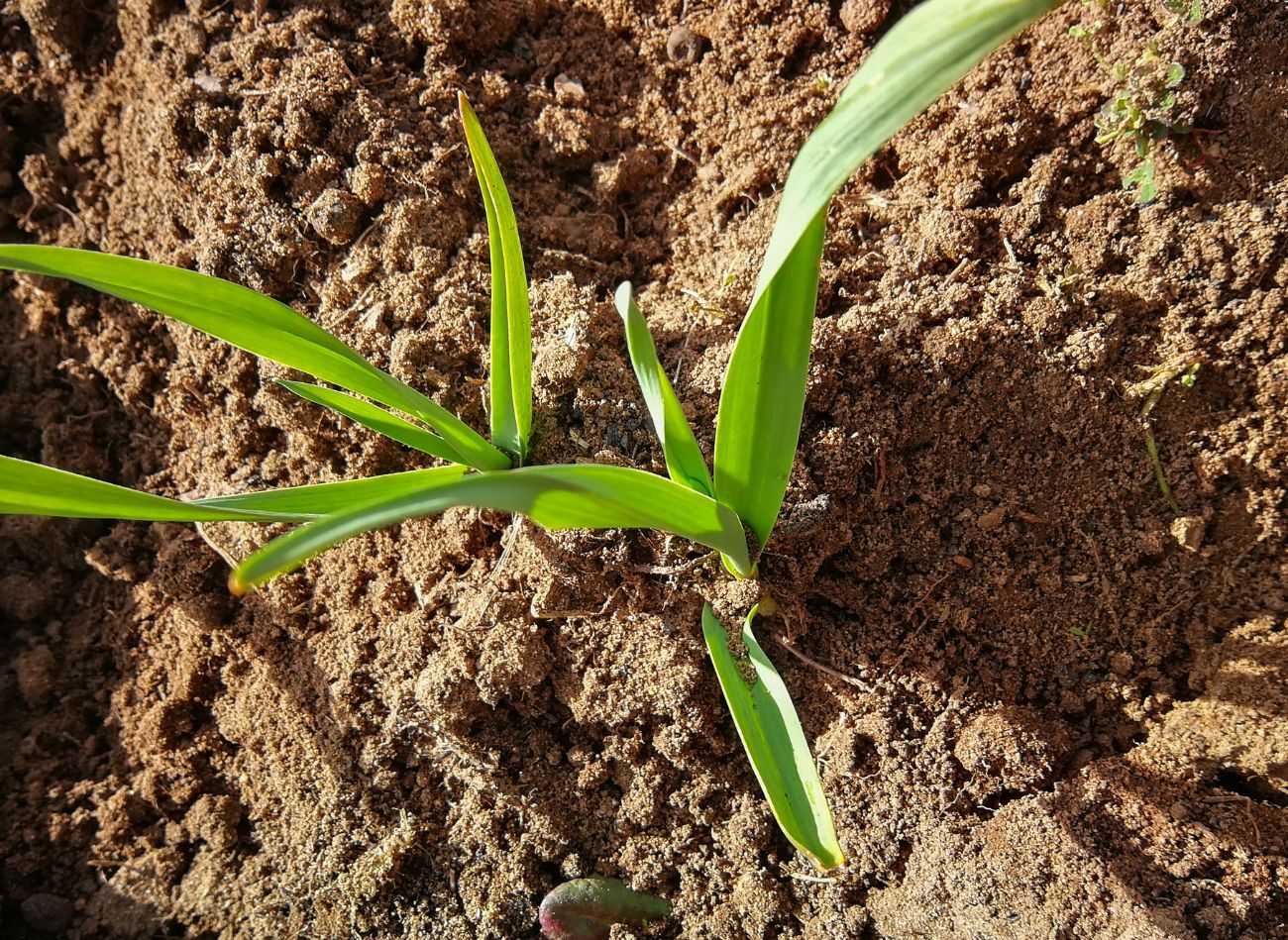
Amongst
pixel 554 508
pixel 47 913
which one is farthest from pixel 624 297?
pixel 47 913

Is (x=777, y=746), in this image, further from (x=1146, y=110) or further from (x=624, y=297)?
(x=1146, y=110)

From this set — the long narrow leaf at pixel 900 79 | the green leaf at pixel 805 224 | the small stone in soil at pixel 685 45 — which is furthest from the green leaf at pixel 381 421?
the small stone in soil at pixel 685 45

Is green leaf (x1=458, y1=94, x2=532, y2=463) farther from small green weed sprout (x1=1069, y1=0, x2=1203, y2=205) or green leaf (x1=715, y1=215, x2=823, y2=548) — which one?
small green weed sprout (x1=1069, y1=0, x2=1203, y2=205)

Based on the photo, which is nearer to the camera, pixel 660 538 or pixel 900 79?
pixel 900 79

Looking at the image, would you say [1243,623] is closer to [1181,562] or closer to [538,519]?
[1181,562]

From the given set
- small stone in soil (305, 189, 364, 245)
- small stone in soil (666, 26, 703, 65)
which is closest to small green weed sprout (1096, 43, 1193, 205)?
small stone in soil (666, 26, 703, 65)

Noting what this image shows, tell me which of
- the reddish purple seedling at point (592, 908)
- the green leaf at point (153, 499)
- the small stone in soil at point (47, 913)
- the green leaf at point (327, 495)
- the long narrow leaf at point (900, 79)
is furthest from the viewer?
the small stone in soil at point (47, 913)

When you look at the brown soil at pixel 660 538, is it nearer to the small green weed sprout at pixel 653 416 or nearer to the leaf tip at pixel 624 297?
the small green weed sprout at pixel 653 416

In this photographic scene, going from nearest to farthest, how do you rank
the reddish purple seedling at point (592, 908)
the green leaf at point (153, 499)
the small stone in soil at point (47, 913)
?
the green leaf at point (153, 499)
the reddish purple seedling at point (592, 908)
the small stone in soil at point (47, 913)

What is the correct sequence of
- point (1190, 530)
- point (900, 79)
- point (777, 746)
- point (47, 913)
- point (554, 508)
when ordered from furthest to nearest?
1. point (47, 913)
2. point (1190, 530)
3. point (777, 746)
4. point (554, 508)
5. point (900, 79)
